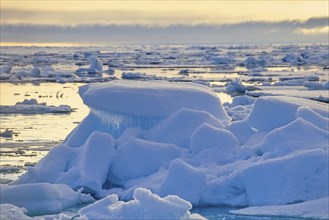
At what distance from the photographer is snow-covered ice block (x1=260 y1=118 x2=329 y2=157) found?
10367 mm

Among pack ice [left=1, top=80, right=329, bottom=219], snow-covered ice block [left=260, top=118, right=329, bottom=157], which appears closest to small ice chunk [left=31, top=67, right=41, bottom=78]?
pack ice [left=1, top=80, right=329, bottom=219]

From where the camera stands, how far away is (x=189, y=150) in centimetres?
1069

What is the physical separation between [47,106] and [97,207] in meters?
12.6

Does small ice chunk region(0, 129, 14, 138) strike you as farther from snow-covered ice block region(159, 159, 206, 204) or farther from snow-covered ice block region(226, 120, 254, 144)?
snow-covered ice block region(159, 159, 206, 204)

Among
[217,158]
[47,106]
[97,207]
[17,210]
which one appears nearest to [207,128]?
[217,158]

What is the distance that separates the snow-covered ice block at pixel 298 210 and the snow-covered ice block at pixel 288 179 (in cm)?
28

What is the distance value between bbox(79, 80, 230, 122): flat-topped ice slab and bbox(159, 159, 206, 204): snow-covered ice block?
187 centimetres

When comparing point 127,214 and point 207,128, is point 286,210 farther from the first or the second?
point 127,214

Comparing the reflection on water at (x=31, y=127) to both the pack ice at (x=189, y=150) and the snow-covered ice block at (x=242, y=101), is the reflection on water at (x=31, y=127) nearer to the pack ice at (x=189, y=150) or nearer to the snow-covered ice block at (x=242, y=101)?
the pack ice at (x=189, y=150)

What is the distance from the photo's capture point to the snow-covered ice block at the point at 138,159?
34.1 feet

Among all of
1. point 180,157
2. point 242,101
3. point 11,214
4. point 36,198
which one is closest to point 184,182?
point 180,157

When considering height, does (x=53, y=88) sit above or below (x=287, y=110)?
below

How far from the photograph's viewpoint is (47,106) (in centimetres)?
1864

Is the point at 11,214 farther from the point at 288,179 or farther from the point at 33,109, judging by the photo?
the point at 33,109
